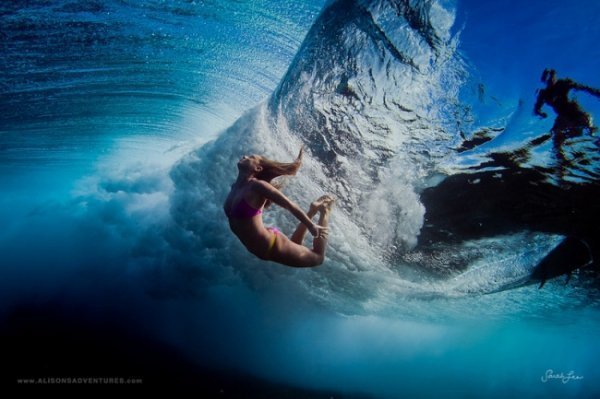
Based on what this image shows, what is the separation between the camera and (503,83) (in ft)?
13.8

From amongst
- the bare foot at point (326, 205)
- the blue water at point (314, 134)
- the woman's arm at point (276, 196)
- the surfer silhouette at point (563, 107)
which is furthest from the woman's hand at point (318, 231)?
the surfer silhouette at point (563, 107)

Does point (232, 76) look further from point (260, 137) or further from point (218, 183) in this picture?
point (218, 183)

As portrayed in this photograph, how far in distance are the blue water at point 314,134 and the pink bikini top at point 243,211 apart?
121 inches

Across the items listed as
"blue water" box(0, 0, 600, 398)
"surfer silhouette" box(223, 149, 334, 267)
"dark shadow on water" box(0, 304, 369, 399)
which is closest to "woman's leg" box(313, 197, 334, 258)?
"surfer silhouette" box(223, 149, 334, 267)

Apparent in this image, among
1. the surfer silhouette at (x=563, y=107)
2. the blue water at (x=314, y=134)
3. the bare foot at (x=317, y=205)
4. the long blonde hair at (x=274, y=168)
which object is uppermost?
the blue water at (x=314, y=134)

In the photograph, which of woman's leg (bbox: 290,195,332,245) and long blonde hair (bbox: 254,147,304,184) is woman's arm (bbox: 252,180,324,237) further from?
woman's leg (bbox: 290,195,332,245)

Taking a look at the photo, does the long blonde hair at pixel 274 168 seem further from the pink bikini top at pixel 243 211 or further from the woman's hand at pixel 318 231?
the woman's hand at pixel 318 231

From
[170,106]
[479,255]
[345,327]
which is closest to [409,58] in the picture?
[170,106]

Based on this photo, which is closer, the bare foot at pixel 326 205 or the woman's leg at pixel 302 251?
the woman's leg at pixel 302 251

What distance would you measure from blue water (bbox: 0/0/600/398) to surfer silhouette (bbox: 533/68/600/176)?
0.36 feet

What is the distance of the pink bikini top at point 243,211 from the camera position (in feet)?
11.3

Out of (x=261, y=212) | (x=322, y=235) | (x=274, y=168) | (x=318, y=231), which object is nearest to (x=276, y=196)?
(x=261, y=212)

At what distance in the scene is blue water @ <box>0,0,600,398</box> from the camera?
13.4ft

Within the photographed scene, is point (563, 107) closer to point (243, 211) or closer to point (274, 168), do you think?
point (274, 168)
